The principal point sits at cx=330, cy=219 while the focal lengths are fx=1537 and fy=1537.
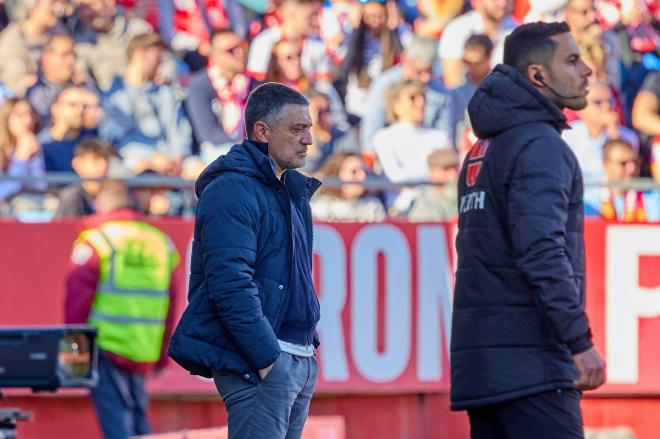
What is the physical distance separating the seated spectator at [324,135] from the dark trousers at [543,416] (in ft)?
23.0

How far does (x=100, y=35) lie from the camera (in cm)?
1307

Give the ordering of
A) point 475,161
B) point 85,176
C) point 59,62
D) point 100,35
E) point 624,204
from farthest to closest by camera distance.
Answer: point 100,35, point 59,62, point 624,204, point 85,176, point 475,161

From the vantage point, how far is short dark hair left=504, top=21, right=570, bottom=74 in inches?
227

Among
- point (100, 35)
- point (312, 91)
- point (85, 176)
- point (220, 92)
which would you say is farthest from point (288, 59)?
point (85, 176)

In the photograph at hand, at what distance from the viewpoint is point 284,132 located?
5.45 meters

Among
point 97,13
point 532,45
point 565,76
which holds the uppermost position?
point 97,13

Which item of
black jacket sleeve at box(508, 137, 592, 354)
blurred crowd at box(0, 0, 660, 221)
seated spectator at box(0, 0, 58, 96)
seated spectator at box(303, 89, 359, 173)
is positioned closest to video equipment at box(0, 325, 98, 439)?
black jacket sleeve at box(508, 137, 592, 354)

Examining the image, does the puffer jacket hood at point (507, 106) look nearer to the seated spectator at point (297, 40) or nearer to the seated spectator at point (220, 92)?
the seated spectator at point (220, 92)

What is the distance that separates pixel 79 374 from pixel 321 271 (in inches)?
142

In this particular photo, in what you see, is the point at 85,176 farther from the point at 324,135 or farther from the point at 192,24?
the point at 192,24

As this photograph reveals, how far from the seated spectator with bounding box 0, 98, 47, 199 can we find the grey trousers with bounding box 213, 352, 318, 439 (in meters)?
6.58

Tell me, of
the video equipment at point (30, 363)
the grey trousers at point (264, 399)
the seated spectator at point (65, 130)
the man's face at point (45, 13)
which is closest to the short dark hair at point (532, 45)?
the grey trousers at point (264, 399)

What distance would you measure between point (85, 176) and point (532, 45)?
5.61 metres

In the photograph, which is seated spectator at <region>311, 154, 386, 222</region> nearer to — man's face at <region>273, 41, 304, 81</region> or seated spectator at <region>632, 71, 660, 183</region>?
man's face at <region>273, 41, 304, 81</region>
